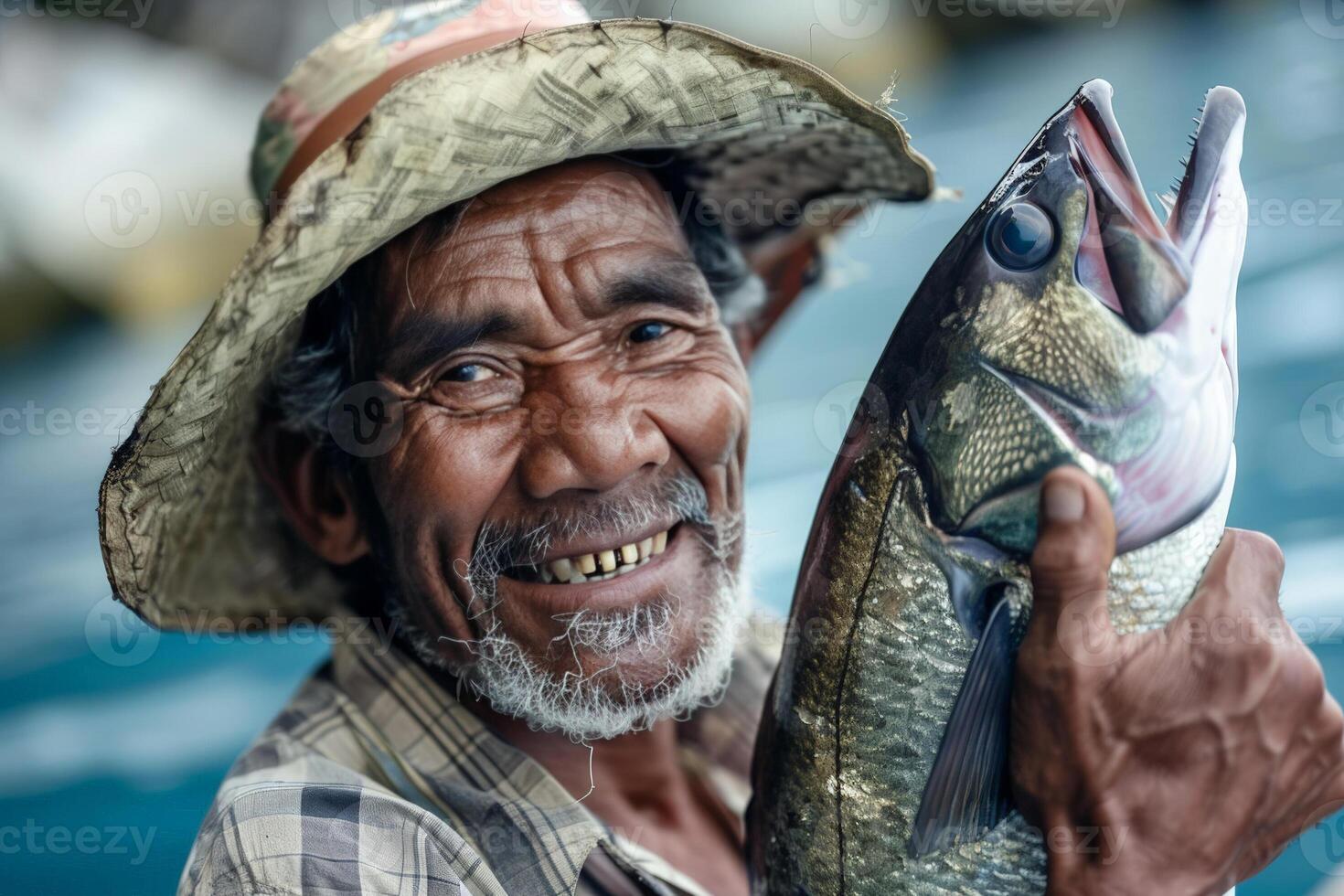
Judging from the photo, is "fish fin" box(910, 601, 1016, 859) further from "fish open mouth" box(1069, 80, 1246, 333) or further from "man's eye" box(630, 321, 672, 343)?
"man's eye" box(630, 321, 672, 343)

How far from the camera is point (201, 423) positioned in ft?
5.59

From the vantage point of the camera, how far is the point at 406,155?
1.47 meters

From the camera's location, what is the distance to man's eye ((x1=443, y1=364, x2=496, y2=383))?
5.58 ft

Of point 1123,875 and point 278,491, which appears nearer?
point 1123,875

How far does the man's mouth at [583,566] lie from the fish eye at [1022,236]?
70cm

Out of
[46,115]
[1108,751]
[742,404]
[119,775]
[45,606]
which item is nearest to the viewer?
[1108,751]

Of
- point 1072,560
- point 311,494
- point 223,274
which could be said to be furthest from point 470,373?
point 223,274

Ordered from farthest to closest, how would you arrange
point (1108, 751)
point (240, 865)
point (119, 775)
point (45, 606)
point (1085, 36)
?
point (1085, 36), point (45, 606), point (119, 775), point (240, 865), point (1108, 751)

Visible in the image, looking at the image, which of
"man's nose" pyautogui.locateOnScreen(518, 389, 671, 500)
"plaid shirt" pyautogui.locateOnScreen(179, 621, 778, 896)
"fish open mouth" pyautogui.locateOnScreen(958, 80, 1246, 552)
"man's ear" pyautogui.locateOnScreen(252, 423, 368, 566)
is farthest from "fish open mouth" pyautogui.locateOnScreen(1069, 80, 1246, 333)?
"man's ear" pyautogui.locateOnScreen(252, 423, 368, 566)

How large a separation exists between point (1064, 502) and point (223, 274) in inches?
311

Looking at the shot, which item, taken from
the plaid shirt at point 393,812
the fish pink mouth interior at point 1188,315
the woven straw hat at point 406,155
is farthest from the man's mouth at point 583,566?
the fish pink mouth interior at point 1188,315

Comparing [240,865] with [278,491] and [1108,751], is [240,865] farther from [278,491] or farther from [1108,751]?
[1108,751]

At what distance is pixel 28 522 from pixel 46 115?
11.0 feet

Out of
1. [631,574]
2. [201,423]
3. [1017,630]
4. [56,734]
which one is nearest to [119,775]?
[56,734]
